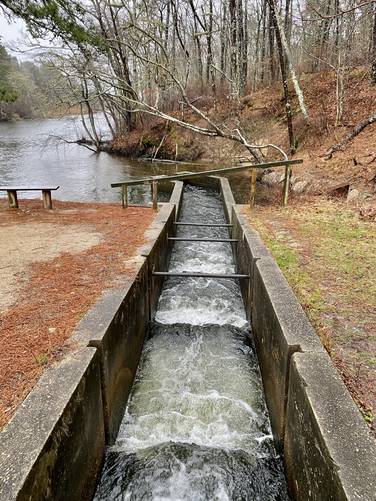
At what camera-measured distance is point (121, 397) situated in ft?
13.1

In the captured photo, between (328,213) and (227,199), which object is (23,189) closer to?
(227,199)

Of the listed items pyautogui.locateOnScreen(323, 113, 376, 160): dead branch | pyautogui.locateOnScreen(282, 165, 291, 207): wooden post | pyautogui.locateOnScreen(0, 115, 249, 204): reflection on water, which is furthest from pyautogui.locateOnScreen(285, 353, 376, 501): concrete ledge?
pyautogui.locateOnScreen(323, 113, 376, 160): dead branch

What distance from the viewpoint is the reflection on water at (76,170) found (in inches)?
567

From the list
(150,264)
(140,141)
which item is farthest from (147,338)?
(140,141)

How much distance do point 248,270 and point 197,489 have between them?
357cm

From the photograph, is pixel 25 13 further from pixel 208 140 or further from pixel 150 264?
pixel 208 140

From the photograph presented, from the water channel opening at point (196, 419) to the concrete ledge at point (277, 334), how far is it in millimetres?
274

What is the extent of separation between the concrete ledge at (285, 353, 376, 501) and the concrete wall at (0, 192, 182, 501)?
1.65 meters

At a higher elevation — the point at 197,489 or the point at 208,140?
the point at 208,140

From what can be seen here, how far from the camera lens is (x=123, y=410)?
4.06 metres

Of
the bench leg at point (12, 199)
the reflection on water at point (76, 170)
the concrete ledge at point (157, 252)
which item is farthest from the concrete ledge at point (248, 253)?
the bench leg at point (12, 199)

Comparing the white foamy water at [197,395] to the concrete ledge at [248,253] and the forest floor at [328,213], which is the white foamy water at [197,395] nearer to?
the concrete ledge at [248,253]

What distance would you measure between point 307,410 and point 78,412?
167 centimetres

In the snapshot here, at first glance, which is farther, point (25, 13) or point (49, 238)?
point (25, 13)
